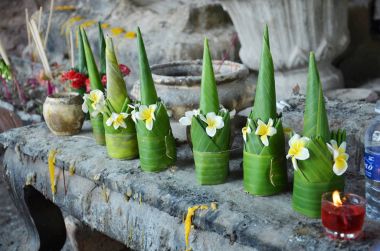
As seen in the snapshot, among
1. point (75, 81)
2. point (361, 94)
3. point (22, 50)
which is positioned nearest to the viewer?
point (75, 81)

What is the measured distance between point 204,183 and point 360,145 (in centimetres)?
44

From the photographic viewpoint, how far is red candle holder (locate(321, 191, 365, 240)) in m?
0.88

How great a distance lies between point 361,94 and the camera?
2.77m

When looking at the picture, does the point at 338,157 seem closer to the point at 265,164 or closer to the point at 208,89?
the point at 265,164

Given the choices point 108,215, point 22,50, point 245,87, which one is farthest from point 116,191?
point 22,50

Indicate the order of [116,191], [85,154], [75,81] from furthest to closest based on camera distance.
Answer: [75,81], [85,154], [116,191]

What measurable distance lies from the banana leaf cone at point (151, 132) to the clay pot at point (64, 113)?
44cm

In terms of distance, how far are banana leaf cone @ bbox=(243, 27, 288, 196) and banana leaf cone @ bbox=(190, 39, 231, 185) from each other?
0.08 meters

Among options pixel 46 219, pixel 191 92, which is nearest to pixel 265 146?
pixel 191 92

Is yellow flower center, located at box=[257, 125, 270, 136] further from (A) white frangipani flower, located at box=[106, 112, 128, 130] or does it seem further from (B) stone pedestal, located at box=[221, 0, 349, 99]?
(B) stone pedestal, located at box=[221, 0, 349, 99]

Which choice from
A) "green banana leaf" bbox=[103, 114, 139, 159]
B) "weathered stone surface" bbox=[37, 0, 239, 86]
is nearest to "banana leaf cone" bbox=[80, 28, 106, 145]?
"green banana leaf" bbox=[103, 114, 139, 159]

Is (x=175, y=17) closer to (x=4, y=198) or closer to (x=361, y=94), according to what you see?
(x=361, y=94)

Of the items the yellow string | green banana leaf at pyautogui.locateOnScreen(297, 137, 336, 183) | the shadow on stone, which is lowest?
the shadow on stone

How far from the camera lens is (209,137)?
1169mm
